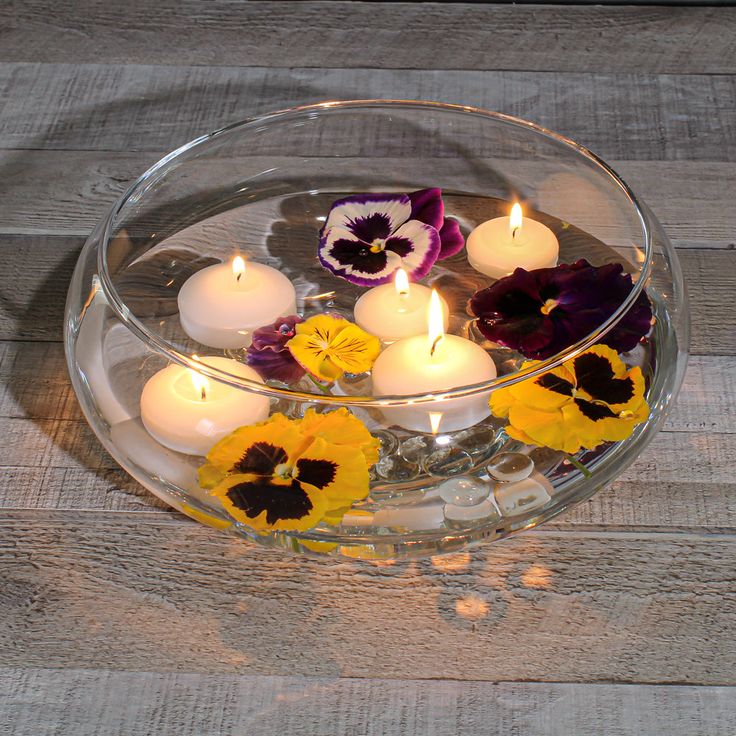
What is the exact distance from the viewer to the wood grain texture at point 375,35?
3.01 feet

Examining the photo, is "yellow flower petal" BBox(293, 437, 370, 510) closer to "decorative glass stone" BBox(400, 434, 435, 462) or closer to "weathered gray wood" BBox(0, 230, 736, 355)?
"decorative glass stone" BBox(400, 434, 435, 462)

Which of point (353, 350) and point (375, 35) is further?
point (375, 35)

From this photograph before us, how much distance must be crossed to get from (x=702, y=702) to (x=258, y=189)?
1.34 feet

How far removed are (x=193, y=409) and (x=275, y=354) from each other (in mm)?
79

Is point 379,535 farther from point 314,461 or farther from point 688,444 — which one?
point 688,444

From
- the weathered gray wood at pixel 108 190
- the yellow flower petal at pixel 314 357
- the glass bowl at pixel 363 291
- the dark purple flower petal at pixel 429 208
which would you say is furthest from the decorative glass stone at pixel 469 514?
the weathered gray wood at pixel 108 190

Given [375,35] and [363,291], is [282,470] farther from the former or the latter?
[375,35]

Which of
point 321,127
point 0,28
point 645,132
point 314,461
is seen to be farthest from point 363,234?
point 0,28

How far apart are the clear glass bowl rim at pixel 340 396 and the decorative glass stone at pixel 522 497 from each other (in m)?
0.10

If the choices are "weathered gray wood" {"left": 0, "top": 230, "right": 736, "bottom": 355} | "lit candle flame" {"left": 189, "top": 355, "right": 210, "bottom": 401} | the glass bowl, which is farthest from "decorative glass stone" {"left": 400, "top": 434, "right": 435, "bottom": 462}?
"weathered gray wood" {"left": 0, "top": 230, "right": 736, "bottom": 355}

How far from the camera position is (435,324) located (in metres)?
0.55

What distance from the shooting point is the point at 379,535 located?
50 cm

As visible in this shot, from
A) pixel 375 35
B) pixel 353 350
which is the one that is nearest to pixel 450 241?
pixel 353 350

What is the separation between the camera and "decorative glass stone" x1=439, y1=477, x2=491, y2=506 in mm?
516
